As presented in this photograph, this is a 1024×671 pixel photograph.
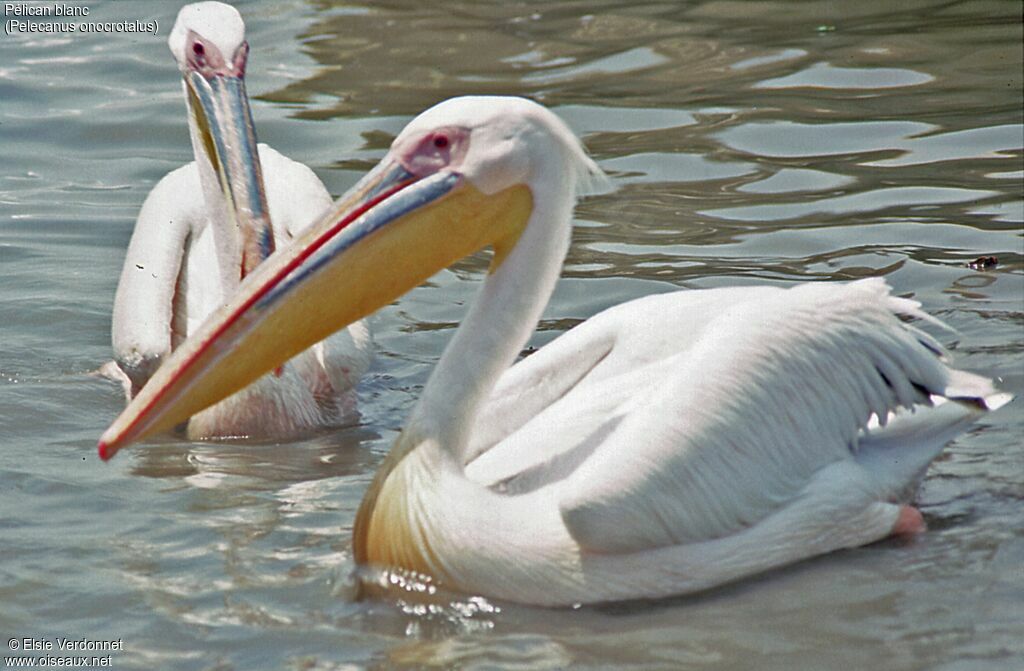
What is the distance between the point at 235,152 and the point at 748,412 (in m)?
1.92

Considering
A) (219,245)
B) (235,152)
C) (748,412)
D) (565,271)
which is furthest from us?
(565,271)

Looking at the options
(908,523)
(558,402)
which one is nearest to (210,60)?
(558,402)

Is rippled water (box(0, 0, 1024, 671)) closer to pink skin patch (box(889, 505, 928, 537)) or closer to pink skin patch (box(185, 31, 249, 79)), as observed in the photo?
pink skin patch (box(889, 505, 928, 537))

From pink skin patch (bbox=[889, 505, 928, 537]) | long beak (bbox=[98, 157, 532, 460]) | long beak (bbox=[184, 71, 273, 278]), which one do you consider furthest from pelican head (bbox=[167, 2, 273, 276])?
pink skin patch (bbox=[889, 505, 928, 537])

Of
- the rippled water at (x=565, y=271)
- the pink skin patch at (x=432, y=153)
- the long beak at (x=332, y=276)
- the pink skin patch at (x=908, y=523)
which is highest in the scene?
the pink skin patch at (x=432, y=153)

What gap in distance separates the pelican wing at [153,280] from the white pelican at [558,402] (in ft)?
5.17

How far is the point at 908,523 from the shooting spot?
13.7 ft

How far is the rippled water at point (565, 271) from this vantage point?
372 cm

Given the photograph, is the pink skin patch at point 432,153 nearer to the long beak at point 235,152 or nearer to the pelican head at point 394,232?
the pelican head at point 394,232

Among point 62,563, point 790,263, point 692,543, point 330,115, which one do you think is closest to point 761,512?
point 692,543

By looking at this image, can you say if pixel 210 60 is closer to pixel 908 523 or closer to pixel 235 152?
pixel 235 152

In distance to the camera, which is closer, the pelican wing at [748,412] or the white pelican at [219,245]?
the pelican wing at [748,412]

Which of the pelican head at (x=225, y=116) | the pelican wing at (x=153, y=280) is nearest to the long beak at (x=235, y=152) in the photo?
the pelican head at (x=225, y=116)

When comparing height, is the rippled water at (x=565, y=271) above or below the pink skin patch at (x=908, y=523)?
above
